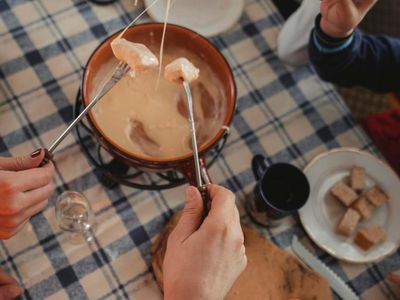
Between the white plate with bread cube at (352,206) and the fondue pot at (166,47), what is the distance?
303 mm

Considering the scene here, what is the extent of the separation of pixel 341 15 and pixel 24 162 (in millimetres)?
722

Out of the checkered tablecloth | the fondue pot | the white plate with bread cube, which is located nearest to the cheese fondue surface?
the fondue pot

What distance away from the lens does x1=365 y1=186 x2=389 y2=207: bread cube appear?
3.82 ft

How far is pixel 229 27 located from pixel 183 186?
0.42 metres

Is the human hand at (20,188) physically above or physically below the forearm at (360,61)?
above

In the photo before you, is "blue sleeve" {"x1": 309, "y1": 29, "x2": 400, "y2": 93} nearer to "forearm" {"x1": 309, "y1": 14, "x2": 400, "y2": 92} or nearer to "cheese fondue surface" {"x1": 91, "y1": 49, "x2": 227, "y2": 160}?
"forearm" {"x1": 309, "y1": 14, "x2": 400, "y2": 92}

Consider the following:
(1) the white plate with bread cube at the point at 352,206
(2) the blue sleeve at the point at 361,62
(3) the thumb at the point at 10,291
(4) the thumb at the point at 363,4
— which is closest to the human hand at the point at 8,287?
(3) the thumb at the point at 10,291

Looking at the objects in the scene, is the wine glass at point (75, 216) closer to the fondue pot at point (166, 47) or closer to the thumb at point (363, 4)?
the fondue pot at point (166, 47)

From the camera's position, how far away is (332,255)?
112cm

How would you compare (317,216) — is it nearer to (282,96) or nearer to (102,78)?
(282,96)

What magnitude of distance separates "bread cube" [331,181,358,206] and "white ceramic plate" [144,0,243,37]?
1.55ft

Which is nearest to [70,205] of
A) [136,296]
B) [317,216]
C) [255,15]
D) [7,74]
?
[136,296]

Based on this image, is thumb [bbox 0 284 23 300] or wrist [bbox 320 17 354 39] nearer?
thumb [bbox 0 284 23 300]

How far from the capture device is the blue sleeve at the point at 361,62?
1.21 m
